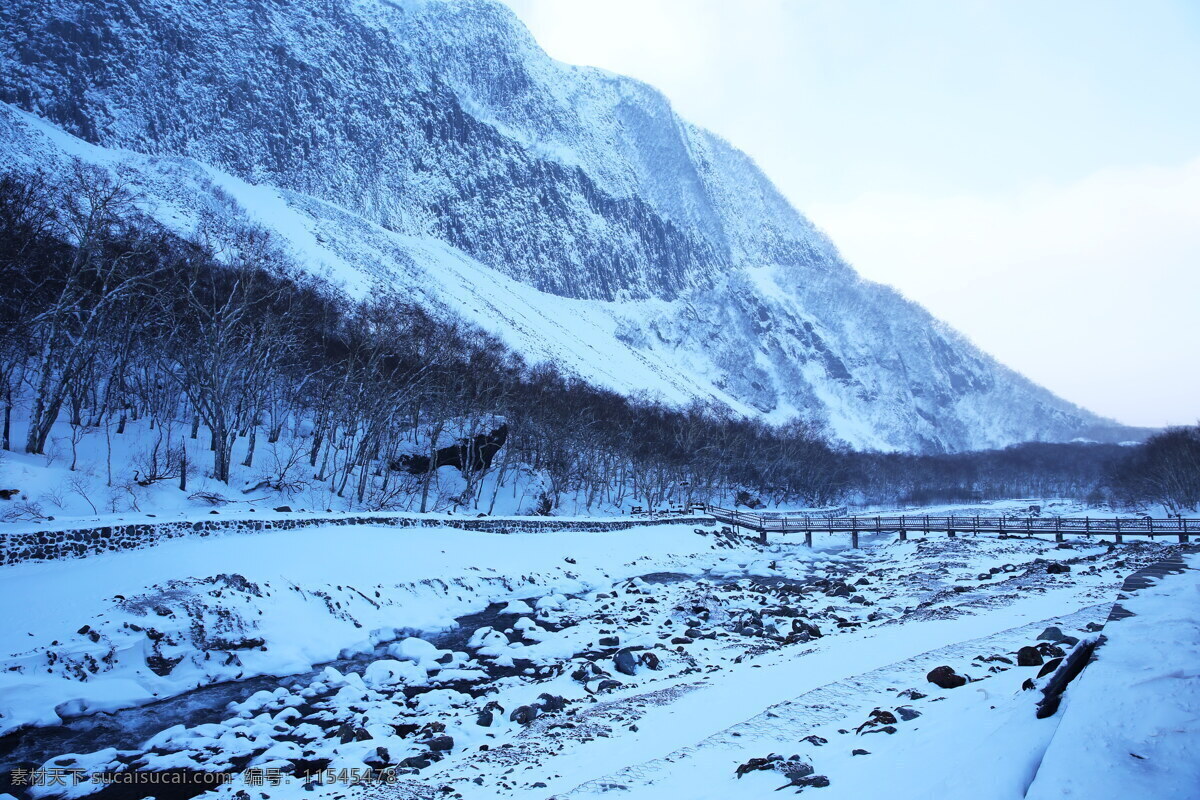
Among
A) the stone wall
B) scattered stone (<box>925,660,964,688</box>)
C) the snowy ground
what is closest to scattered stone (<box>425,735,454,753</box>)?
the snowy ground

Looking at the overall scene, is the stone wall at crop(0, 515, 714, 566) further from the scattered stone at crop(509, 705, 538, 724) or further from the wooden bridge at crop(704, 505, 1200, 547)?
the wooden bridge at crop(704, 505, 1200, 547)

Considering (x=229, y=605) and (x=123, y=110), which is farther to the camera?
(x=123, y=110)

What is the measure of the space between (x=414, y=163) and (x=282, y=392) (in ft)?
375

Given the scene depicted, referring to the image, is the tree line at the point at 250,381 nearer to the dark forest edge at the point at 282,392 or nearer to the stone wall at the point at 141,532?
the dark forest edge at the point at 282,392

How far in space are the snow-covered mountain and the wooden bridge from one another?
51.3 metres

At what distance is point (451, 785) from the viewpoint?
7.61 metres

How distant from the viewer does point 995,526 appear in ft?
146

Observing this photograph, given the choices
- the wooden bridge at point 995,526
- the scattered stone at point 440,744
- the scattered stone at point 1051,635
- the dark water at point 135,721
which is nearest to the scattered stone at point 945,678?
the scattered stone at point 1051,635

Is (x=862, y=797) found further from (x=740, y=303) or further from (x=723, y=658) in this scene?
(x=740, y=303)

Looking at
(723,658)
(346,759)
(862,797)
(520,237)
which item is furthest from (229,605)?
(520,237)

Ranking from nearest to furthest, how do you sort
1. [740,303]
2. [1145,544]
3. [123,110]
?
[1145,544] → [123,110] → [740,303]

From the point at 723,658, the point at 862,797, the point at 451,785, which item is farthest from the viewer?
the point at 723,658

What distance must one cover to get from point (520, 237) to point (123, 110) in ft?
268

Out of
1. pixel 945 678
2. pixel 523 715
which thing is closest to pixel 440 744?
pixel 523 715
